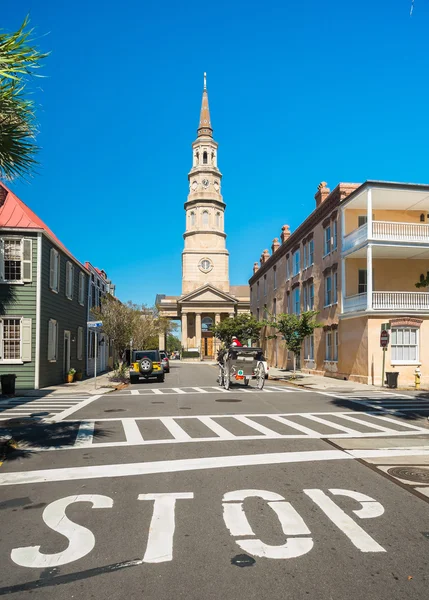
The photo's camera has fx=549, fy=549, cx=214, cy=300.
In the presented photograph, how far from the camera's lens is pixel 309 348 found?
127 ft

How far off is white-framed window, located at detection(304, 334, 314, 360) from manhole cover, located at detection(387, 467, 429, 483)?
2986cm

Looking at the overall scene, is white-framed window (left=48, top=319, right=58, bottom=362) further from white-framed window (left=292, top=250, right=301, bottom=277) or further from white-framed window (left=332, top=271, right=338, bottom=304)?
white-framed window (left=292, top=250, right=301, bottom=277)

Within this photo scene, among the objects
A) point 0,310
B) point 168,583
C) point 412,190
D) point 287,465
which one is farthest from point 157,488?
point 412,190

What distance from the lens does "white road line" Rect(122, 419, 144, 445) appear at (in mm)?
10716

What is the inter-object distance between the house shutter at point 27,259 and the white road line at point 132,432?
13471mm

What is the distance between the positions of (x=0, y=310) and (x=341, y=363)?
60.0 ft

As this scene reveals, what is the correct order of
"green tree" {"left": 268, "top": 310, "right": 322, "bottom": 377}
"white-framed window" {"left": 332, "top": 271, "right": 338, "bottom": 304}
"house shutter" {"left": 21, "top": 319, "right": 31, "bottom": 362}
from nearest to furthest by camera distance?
"house shutter" {"left": 21, "top": 319, "right": 31, "bottom": 362}
"green tree" {"left": 268, "top": 310, "right": 322, "bottom": 377}
"white-framed window" {"left": 332, "top": 271, "right": 338, "bottom": 304}

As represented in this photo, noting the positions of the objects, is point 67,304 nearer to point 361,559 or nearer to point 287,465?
point 287,465

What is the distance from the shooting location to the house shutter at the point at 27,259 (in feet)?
81.6

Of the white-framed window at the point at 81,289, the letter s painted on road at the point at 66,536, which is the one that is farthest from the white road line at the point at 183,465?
the white-framed window at the point at 81,289

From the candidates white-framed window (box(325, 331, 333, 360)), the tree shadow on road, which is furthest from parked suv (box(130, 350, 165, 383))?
the tree shadow on road

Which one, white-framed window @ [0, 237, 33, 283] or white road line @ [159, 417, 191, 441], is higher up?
white-framed window @ [0, 237, 33, 283]

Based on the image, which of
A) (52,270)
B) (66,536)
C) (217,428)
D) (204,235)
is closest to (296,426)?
(217,428)

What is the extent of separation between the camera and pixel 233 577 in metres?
4.34
